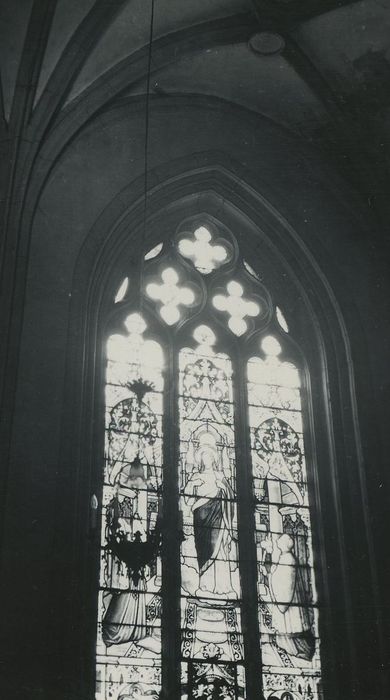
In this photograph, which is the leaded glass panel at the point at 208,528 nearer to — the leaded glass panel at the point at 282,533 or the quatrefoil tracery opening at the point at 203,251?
the leaded glass panel at the point at 282,533

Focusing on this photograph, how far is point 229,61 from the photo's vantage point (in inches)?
413

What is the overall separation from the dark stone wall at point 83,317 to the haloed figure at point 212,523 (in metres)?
0.89

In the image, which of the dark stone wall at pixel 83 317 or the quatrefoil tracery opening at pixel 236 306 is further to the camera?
the quatrefoil tracery opening at pixel 236 306

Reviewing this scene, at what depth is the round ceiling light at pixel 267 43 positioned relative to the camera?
10.2 m

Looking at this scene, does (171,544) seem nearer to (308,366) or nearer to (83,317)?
(83,317)

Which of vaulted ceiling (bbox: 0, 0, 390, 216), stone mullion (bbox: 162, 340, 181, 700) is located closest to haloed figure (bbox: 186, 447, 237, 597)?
stone mullion (bbox: 162, 340, 181, 700)

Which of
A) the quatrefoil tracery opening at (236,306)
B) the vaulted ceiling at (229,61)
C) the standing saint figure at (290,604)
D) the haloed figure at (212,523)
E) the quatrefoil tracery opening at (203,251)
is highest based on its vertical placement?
the vaulted ceiling at (229,61)

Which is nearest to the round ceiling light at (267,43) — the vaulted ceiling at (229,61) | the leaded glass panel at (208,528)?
the vaulted ceiling at (229,61)

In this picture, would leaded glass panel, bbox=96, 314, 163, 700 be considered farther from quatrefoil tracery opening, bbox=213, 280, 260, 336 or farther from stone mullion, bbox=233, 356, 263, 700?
quatrefoil tracery opening, bbox=213, 280, 260, 336

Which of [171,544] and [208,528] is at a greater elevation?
[208,528]

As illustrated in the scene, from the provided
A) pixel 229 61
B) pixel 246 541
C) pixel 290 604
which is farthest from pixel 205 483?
pixel 229 61

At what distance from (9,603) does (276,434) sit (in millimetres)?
2907

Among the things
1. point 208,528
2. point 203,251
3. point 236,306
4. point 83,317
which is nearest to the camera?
point 208,528

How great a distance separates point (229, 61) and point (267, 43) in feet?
1.39
